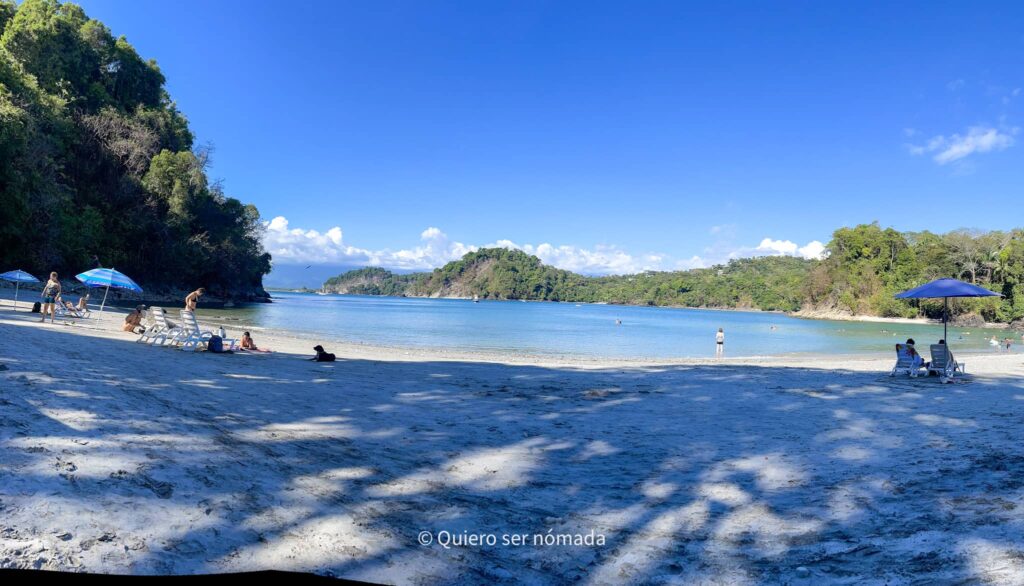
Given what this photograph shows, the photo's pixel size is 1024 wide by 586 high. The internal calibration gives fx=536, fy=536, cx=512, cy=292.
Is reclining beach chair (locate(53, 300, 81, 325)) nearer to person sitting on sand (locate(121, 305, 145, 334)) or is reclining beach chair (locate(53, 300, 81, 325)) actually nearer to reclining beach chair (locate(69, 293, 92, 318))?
reclining beach chair (locate(69, 293, 92, 318))

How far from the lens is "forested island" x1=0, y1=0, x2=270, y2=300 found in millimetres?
33094

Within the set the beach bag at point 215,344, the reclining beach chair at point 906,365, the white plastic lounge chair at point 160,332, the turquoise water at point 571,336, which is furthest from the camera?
the turquoise water at point 571,336

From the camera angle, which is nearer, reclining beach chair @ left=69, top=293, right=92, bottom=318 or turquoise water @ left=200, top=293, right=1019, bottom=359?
reclining beach chair @ left=69, top=293, right=92, bottom=318

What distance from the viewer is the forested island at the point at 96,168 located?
3309cm

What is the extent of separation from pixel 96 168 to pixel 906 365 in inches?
2333

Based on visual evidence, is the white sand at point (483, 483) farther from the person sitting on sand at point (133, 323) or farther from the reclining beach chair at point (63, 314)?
the reclining beach chair at point (63, 314)

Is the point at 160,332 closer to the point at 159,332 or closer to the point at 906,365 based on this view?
the point at 159,332

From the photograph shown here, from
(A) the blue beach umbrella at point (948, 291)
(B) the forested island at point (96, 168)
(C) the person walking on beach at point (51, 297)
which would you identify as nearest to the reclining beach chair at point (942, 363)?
(A) the blue beach umbrella at point (948, 291)

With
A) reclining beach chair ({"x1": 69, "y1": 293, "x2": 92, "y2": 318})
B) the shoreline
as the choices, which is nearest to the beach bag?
the shoreline

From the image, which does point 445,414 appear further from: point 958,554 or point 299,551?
point 958,554

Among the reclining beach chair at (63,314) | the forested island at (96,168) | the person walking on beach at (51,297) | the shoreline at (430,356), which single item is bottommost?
the shoreline at (430,356)

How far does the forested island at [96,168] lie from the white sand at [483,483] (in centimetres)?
3367

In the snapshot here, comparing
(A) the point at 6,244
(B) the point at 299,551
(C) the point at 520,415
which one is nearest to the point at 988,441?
(C) the point at 520,415

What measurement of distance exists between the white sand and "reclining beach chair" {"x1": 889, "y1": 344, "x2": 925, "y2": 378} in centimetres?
480
